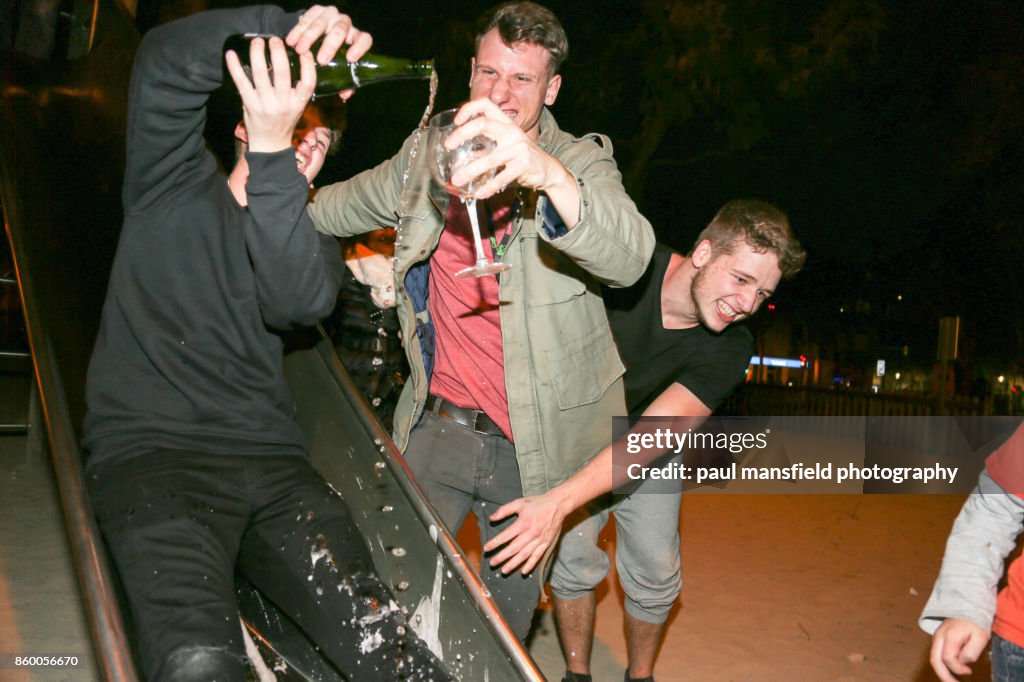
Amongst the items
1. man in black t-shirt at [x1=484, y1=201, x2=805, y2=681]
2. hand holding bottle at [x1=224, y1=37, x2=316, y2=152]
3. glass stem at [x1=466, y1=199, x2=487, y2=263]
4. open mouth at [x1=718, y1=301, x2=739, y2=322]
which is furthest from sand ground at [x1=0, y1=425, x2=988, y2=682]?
glass stem at [x1=466, y1=199, x2=487, y2=263]

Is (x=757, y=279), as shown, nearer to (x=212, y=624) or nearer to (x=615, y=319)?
(x=615, y=319)

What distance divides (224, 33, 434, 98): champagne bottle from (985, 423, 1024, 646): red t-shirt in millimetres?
1828

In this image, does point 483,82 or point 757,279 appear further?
point 757,279

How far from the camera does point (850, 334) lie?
1198 inches

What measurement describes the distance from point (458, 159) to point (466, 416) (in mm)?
1325

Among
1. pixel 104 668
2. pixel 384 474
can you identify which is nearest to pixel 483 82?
pixel 384 474

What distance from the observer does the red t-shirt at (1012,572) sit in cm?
202

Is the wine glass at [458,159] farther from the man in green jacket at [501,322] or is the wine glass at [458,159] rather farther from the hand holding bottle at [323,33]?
the man in green jacket at [501,322]

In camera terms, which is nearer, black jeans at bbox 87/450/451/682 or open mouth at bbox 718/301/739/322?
black jeans at bbox 87/450/451/682

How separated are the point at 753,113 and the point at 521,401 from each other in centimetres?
1005

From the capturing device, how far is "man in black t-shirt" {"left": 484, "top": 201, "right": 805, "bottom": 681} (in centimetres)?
322

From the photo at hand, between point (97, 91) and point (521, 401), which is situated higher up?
point (97, 91)

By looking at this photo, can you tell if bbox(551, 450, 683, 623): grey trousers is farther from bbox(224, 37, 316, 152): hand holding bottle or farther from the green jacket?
bbox(224, 37, 316, 152): hand holding bottle
